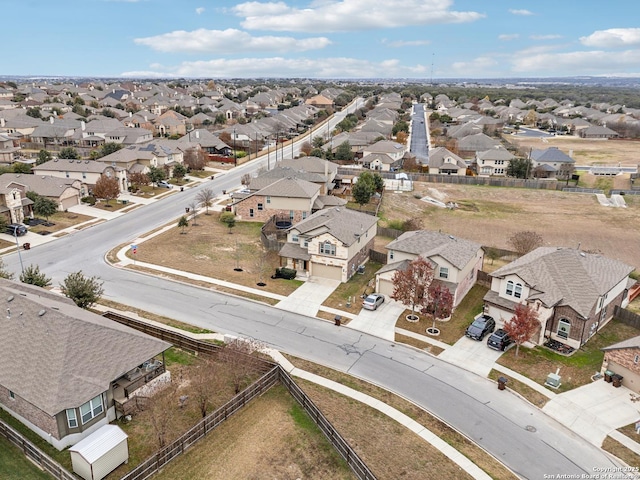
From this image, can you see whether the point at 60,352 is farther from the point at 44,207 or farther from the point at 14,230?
the point at 44,207

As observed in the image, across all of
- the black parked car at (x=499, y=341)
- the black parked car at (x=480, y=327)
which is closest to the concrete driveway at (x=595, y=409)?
the black parked car at (x=499, y=341)

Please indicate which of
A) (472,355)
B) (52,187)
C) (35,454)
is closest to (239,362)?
(35,454)

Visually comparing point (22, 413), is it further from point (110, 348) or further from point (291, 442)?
point (291, 442)

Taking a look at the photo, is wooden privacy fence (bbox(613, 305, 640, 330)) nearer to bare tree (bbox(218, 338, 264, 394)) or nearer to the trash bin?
the trash bin

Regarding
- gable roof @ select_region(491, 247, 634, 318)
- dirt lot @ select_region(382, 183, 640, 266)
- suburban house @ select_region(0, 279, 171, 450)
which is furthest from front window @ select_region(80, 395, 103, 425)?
dirt lot @ select_region(382, 183, 640, 266)

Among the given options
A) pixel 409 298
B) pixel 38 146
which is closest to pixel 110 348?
pixel 409 298
